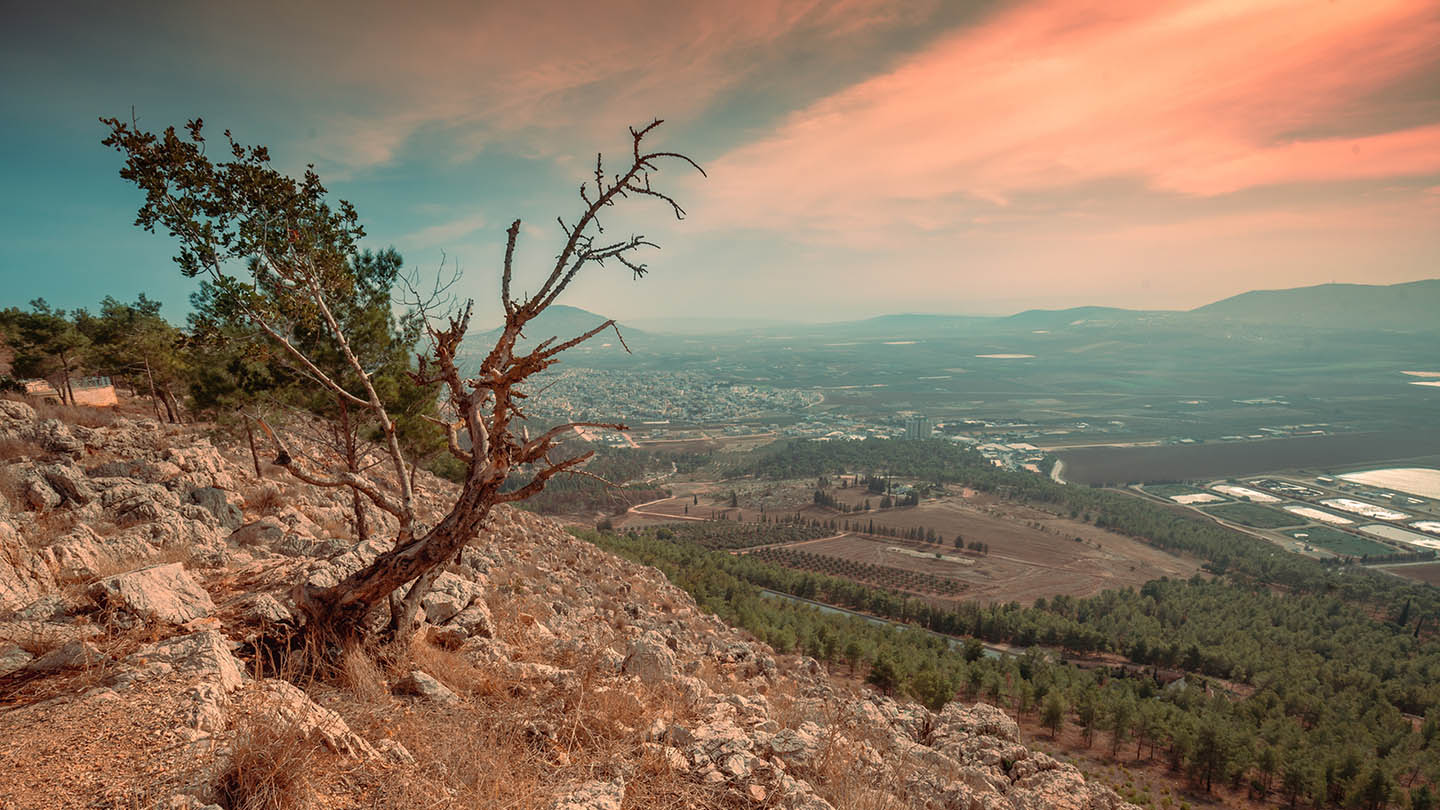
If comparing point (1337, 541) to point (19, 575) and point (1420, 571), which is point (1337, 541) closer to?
point (1420, 571)

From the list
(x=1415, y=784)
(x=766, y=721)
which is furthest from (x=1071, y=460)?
(x=766, y=721)

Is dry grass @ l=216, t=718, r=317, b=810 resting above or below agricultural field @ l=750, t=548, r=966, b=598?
above

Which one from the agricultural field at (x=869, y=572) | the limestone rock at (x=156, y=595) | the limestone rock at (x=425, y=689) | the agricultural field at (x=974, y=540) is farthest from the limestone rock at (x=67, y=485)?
the agricultural field at (x=974, y=540)

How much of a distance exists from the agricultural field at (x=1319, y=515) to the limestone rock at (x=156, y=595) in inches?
5662

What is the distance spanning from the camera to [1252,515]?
101750mm

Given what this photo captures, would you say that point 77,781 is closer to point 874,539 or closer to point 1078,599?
point 1078,599

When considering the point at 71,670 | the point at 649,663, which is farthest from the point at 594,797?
the point at 71,670

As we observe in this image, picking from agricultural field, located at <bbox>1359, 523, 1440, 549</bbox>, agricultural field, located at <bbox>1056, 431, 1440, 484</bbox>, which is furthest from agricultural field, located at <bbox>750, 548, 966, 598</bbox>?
agricultural field, located at <bbox>1359, 523, 1440, 549</bbox>

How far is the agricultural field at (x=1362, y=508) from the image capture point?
A: 10425 cm

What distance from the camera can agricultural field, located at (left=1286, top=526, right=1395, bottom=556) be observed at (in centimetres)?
8631

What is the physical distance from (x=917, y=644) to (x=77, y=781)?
4536 centimetres

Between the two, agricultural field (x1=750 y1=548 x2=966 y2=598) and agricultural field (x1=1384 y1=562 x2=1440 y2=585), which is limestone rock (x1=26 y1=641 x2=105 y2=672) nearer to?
agricultural field (x1=750 y1=548 x2=966 y2=598)

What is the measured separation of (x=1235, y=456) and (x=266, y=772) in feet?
651

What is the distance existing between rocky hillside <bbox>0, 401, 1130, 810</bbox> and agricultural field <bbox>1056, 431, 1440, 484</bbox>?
5585 inches
